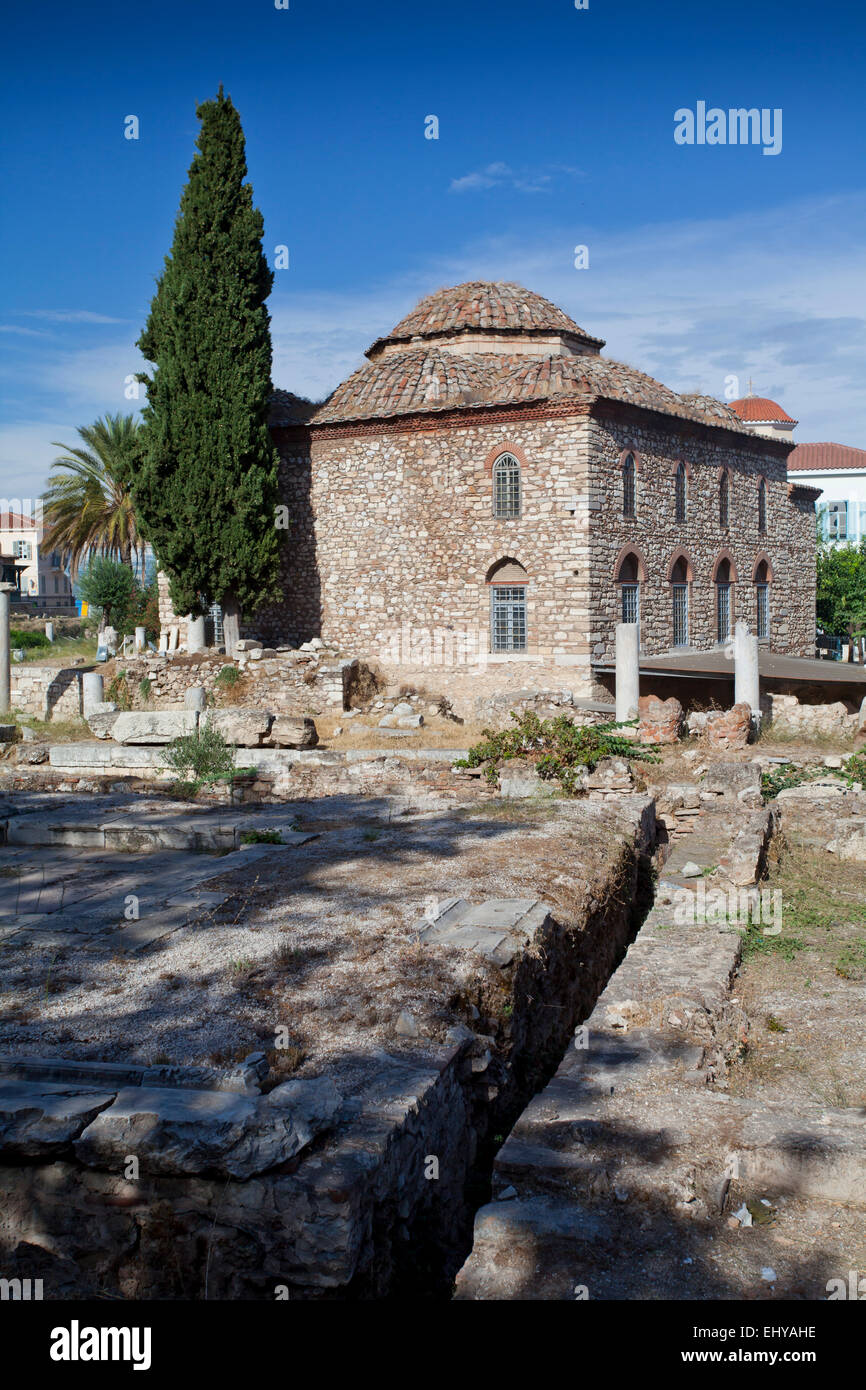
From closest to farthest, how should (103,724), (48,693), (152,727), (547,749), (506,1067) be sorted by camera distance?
1. (506,1067)
2. (547,749)
3. (152,727)
4. (103,724)
5. (48,693)

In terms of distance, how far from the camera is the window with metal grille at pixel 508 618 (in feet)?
70.9

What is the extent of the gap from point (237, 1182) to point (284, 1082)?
0.62 m

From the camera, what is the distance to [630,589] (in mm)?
22578

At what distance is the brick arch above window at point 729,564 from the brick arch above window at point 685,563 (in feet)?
4.22

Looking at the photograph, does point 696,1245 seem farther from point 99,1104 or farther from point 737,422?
point 737,422

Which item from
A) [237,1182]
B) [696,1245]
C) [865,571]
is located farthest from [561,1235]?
[865,571]

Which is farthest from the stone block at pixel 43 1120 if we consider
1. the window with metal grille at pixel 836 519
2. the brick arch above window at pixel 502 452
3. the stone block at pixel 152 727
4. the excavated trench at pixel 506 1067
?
the window with metal grille at pixel 836 519

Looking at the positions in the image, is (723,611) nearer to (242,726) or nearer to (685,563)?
(685,563)

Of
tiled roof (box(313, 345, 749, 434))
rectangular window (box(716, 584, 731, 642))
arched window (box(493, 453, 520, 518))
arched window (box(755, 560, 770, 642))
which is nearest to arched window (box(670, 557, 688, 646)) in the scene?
rectangular window (box(716, 584, 731, 642))

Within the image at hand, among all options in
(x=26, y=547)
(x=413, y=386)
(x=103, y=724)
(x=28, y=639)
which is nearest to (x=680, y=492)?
(x=413, y=386)

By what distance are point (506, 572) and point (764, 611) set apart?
9898mm

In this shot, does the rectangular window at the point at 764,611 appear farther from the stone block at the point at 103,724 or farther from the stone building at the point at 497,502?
the stone block at the point at 103,724

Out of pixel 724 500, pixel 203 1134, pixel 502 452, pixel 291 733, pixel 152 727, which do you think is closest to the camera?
pixel 203 1134

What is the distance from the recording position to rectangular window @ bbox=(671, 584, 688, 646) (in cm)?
A: 2453
